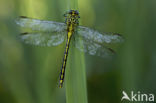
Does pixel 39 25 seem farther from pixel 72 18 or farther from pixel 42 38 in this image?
pixel 72 18

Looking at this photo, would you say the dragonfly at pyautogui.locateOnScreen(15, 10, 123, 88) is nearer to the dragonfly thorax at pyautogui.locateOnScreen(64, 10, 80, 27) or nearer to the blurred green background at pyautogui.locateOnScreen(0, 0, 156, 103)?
the dragonfly thorax at pyautogui.locateOnScreen(64, 10, 80, 27)

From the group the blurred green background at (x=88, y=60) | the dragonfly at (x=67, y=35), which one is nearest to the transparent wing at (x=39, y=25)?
the dragonfly at (x=67, y=35)

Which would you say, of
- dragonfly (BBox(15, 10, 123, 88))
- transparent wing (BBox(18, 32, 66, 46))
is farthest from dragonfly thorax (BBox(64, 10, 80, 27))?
transparent wing (BBox(18, 32, 66, 46))

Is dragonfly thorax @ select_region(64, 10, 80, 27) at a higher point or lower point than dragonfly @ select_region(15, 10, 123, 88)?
higher

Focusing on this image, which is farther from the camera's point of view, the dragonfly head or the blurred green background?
the blurred green background

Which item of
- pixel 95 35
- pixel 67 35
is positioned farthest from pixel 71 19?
pixel 95 35
